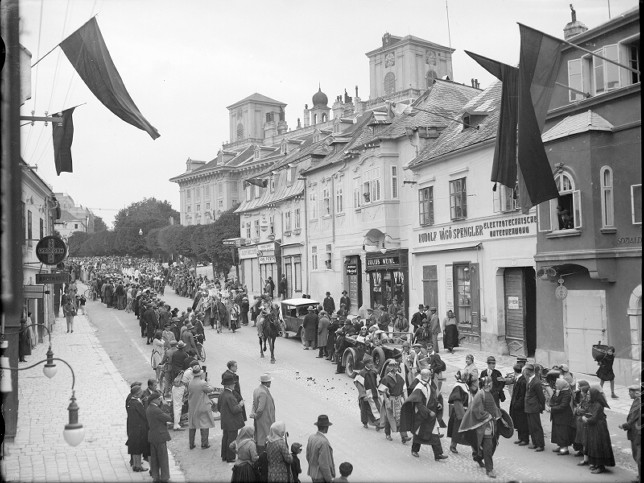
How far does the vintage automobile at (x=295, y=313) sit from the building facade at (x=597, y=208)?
397 inches

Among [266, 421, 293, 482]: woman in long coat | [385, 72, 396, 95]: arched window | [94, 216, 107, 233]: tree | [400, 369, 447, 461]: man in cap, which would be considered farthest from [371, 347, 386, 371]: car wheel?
[94, 216, 107, 233]: tree

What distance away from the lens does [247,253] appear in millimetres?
52625

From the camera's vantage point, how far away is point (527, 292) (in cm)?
2330

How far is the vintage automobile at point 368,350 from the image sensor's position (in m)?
18.4

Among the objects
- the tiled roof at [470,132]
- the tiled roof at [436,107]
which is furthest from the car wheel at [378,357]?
the tiled roof at [436,107]

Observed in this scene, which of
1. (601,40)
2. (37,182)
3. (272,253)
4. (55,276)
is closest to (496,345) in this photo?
(601,40)

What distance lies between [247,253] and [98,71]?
40223 mm

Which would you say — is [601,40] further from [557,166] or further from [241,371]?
[241,371]

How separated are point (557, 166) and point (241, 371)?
11.4 meters

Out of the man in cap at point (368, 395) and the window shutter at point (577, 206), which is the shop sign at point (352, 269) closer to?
the window shutter at point (577, 206)

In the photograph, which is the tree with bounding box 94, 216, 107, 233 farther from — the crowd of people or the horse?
the crowd of people

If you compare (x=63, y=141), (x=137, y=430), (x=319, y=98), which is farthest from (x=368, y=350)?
(x=319, y=98)

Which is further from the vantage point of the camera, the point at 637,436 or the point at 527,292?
the point at 527,292

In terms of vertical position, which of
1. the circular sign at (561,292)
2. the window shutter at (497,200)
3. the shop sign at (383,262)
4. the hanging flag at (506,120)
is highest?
the hanging flag at (506,120)
